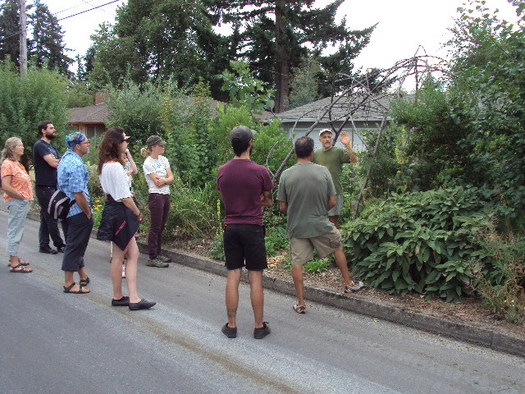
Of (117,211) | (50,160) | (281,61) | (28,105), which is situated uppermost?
(281,61)

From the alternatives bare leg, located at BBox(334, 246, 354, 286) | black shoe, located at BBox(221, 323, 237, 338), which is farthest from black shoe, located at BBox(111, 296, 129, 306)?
bare leg, located at BBox(334, 246, 354, 286)

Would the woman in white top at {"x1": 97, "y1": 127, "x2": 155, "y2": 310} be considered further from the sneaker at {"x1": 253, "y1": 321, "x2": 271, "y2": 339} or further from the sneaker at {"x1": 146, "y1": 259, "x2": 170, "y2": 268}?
the sneaker at {"x1": 146, "y1": 259, "x2": 170, "y2": 268}

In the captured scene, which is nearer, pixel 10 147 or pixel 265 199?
pixel 265 199

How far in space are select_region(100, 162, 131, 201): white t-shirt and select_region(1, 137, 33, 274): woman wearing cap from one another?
226cm

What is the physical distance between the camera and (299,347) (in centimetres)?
423

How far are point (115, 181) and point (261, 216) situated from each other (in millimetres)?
1641

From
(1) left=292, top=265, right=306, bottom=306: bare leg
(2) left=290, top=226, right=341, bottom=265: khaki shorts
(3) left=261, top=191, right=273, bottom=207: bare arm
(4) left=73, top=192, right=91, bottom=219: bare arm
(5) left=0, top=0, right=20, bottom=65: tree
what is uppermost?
(5) left=0, top=0, right=20, bottom=65: tree

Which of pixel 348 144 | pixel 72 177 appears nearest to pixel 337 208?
pixel 348 144

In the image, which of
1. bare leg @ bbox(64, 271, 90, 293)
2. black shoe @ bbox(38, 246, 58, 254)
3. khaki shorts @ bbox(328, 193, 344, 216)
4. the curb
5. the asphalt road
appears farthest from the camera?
black shoe @ bbox(38, 246, 58, 254)

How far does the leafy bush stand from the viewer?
195 inches

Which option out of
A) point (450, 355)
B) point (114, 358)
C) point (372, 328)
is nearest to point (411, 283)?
point (372, 328)

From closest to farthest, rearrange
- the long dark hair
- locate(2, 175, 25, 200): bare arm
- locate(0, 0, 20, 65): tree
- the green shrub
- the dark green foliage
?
the long dark hair
the green shrub
locate(2, 175, 25, 200): bare arm
the dark green foliage
locate(0, 0, 20, 65): tree

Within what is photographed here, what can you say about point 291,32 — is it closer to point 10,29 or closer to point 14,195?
point 14,195

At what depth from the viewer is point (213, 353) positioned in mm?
4074
